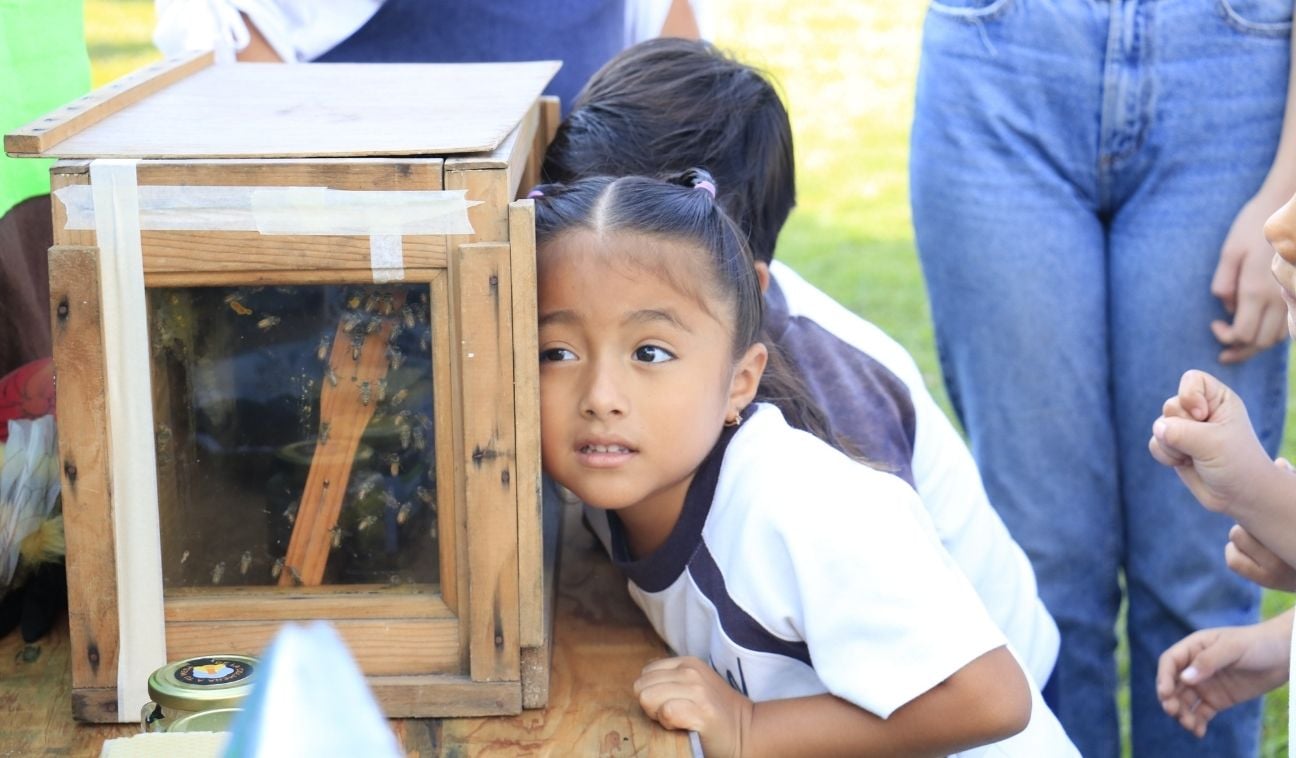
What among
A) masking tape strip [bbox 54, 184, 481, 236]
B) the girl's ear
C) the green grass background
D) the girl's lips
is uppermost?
masking tape strip [bbox 54, 184, 481, 236]

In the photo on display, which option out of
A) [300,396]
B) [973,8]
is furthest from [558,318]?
[973,8]

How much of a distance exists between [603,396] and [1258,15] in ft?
3.77

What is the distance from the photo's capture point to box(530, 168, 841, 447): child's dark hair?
4.65 feet

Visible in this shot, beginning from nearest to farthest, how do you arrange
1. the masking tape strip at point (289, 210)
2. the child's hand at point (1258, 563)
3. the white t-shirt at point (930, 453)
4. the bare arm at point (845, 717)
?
the masking tape strip at point (289, 210)
the bare arm at point (845, 717)
the child's hand at point (1258, 563)
the white t-shirt at point (930, 453)

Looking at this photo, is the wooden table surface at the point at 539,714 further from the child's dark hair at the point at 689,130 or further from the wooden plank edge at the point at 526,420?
the child's dark hair at the point at 689,130

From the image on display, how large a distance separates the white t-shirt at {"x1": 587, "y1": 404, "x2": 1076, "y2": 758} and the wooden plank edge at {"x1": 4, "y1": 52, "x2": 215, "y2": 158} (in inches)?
26.0

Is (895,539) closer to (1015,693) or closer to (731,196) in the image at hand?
(1015,693)

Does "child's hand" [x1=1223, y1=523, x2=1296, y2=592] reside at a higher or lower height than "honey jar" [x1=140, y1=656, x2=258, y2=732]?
lower

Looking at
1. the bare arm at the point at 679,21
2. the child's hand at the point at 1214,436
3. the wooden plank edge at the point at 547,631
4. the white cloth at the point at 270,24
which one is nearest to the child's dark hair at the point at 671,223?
the wooden plank edge at the point at 547,631

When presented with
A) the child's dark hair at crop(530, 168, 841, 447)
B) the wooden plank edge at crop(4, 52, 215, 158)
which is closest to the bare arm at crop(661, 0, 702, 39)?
the wooden plank edge at crop(4, 52, 215, 158)

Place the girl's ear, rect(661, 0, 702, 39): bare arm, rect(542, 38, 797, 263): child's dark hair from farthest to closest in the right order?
rect(661, 0, 702, 39): bare arm → rect(542, 38, 797, 263): child's dark hair → the girl's ear

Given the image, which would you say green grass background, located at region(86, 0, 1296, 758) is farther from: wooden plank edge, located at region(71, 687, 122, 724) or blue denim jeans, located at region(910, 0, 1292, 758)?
wooden plank edge, located at region(71, 687, 122, 724)


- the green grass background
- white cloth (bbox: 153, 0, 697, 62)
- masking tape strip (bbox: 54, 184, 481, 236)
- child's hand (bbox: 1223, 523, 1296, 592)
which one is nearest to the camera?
masking tape strip (bbox: 54, 184, 481, 236)

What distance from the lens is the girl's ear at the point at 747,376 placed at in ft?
4.93
